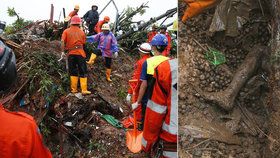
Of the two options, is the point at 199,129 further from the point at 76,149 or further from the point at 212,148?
the point at 76,149

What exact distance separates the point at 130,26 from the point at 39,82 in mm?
4697

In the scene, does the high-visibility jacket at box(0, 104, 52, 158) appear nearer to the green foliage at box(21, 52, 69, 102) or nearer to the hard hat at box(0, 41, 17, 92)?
the hard hat at box(0, 41, 17, 92)

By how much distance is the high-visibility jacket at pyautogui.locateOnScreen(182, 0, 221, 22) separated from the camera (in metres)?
2.65

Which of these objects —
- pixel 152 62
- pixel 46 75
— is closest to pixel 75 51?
pixel 46 75

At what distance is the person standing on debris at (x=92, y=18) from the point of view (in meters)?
11.8

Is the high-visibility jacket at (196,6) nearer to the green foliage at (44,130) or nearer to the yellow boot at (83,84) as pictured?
the green foliage at (44,130)

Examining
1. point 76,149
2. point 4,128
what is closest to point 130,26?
point 76,149

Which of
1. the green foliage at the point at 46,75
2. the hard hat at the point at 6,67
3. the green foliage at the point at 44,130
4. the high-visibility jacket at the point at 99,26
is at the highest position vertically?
the hard hat at the point at 6,67

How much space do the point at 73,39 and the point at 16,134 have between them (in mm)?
6563

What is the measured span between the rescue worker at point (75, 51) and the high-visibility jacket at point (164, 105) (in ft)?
15.5

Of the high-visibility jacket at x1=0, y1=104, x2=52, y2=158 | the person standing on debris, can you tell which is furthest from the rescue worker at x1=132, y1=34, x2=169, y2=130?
the person standing on debris

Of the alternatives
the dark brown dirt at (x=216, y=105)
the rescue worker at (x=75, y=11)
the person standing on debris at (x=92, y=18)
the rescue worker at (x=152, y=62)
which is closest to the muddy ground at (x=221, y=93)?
the dark brown dirt at (x=216, y=105)

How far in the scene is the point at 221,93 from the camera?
2.73m

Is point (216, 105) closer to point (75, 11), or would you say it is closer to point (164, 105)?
point (164, 105)
